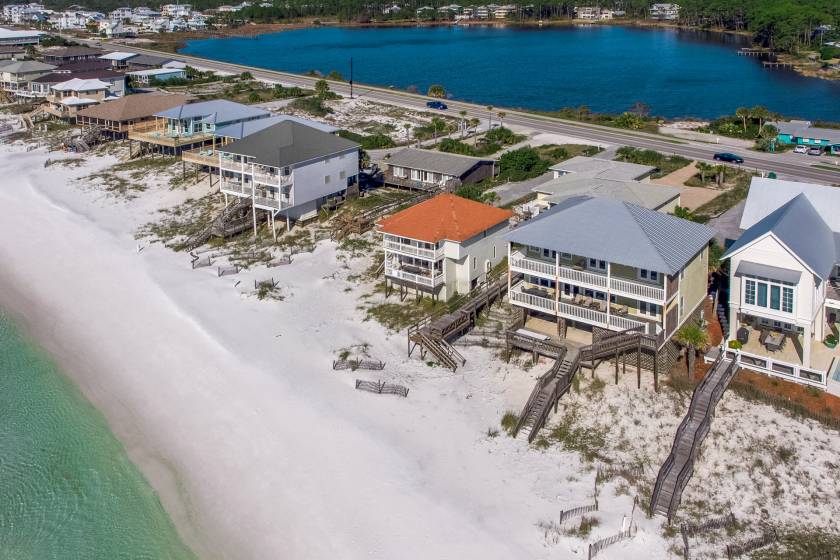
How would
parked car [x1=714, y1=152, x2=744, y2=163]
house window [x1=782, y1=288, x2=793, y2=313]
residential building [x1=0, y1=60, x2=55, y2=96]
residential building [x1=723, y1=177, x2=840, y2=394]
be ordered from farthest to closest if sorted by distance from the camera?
1. residential building [x1=0, y1=60, x2=55, y2=96]
2. parked car [x1=714, y1=152, x2=744, y2=163]
3. house window [x1=782, y1=288, x2=793, y2=313]
4. residential building [x1=723, y1=177, x2=840, y2=394]

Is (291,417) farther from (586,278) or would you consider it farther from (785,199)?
(785,199)

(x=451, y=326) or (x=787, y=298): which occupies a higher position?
(x=787, y=298)

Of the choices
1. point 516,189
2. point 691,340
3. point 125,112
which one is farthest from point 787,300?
point 125,112

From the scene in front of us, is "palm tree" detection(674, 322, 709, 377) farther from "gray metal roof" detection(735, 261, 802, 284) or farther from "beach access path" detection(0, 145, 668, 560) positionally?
"beach access path" detection(0, 145, 668, 560)

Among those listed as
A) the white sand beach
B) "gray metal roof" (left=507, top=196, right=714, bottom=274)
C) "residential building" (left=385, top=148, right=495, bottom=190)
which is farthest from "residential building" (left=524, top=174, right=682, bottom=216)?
Result: the white sand beach

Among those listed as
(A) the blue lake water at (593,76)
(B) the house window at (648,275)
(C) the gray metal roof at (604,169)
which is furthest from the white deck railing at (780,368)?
(A) the blue lake water at (593,76)

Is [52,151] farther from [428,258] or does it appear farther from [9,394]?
[428,258]
